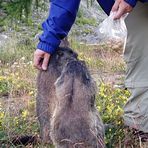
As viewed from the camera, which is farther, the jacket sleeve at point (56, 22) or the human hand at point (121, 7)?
the jacket sleeve at point (56, 22)

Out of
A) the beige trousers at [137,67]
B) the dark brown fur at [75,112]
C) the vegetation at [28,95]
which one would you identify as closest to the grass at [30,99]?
the vegetation at [28,95]

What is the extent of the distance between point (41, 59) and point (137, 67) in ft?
3.61

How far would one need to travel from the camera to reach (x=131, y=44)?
16.4 ft

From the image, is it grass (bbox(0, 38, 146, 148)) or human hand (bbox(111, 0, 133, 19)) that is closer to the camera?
human hand (bbox(111, 0, 133, 19))

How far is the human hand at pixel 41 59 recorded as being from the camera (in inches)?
168

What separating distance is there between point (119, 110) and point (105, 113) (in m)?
0.15

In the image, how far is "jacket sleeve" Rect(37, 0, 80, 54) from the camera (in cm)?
423

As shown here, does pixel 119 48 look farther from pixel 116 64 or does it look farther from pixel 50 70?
pixel 50 70

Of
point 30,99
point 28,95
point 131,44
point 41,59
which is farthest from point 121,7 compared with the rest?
point 28,95

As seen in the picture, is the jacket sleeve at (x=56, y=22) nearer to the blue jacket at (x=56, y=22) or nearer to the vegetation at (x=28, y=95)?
the blue jacket at (x=56, y=22)

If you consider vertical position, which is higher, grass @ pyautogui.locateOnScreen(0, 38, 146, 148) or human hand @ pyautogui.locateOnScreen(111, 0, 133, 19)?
human hand @ pyautogui.locateOnScreen(111, 0, 133, 19)

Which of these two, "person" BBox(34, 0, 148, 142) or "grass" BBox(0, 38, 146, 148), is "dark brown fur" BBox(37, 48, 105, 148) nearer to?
"person" BBox(34, 0, 148, 142)

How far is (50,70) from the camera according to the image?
14.3 ft

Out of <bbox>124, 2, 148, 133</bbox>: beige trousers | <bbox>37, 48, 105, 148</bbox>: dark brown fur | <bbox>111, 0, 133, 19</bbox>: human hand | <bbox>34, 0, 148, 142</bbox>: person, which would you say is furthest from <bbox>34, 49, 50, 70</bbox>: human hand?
<bbox>124, 2, 148, 133</bbox>: beige trousers
